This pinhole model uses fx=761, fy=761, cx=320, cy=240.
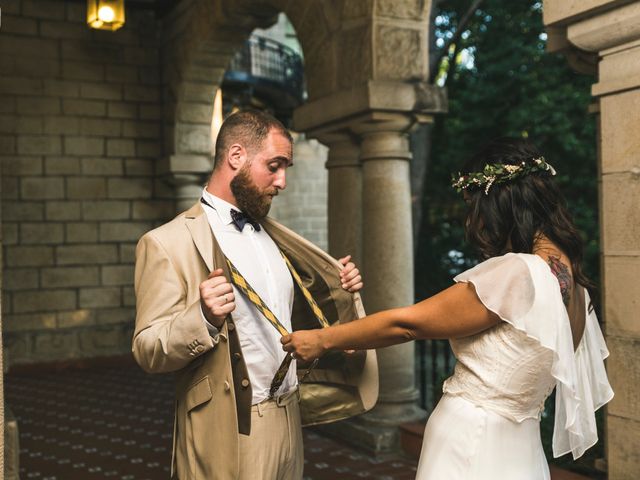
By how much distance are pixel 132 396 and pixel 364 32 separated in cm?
425

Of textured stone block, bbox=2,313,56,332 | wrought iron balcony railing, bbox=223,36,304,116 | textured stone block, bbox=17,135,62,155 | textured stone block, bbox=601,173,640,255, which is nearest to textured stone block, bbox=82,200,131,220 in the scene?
textured stone block, bbox=17,135,62,155

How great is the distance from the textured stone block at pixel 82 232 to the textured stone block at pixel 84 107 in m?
1.34

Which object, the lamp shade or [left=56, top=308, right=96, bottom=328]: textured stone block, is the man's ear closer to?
the lamp shade

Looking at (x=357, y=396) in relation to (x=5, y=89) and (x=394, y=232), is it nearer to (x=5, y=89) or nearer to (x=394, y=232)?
(x=394, y=232)

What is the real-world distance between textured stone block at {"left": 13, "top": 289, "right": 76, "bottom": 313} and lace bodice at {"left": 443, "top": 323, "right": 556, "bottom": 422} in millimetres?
7797

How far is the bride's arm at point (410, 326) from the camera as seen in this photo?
1964mm

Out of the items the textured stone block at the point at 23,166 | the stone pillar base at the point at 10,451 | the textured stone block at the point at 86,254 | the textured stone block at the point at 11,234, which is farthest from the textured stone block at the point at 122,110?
the stone pillar base at the point at 10,451

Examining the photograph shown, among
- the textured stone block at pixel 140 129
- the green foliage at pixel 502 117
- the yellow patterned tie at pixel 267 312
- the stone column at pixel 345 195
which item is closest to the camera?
the yellow patterned tie at pixel 267 312

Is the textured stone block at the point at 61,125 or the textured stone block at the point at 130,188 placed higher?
the textured stone block at the point at 61,125

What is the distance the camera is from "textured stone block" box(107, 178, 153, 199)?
938cm

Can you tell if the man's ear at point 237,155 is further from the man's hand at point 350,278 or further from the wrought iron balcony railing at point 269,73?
the wrought iron balcony railing at point 269,73

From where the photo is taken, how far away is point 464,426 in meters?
2.07

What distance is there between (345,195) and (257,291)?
3150 mm

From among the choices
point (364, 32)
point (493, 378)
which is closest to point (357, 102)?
point (364, 32)
